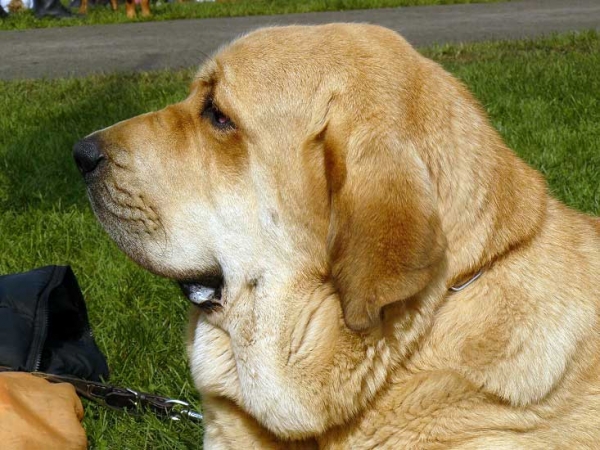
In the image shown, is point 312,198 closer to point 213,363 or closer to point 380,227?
point 380,227

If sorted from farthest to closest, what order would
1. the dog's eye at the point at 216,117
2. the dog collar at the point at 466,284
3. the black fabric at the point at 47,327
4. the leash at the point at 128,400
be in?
the black fabric at the point at 47,327 → the leash at the point at 128,400 → the dog's eye at the point at 216,117 → the dog collar at the point at 466,284

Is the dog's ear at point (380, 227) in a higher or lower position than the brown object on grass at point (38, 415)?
higher

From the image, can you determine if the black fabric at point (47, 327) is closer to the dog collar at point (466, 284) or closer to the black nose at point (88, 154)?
the black nose at point (88, 154)

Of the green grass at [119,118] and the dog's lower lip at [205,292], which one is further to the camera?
the green grass at [119,118]

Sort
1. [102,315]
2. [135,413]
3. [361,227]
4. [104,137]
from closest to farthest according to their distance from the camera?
[361,227] < [104,137] < [135,413] < [102,315]

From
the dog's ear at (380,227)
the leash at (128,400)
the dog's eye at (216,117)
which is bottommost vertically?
the leash at (128,400)

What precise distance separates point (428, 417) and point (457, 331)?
28 centimetres

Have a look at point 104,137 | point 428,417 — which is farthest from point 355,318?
point 104,137

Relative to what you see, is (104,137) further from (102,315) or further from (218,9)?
(218,9)

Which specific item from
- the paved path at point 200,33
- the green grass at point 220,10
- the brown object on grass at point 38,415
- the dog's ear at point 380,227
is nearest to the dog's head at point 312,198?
the dog's ear at point 380,227

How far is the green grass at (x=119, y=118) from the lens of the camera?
436 centimetres

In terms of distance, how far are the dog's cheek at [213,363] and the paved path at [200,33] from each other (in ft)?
27.3

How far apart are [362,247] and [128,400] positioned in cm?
170

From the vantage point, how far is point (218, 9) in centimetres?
1736
